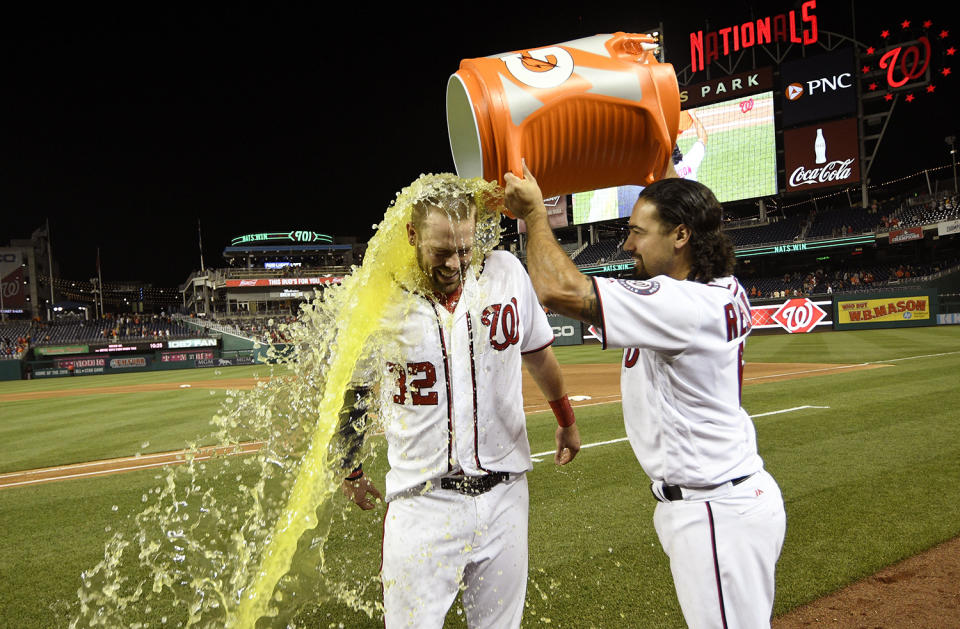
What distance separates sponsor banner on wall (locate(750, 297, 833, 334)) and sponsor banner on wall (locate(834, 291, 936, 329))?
2.01ft

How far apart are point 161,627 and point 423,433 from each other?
2.36 metres

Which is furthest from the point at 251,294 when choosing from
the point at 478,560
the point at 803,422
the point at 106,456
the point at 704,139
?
the point at 478,560

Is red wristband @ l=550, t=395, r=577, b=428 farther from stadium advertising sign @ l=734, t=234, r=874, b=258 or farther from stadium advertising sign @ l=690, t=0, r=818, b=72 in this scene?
stadium advertising sign @ l=690, t=0, r=818, b=72

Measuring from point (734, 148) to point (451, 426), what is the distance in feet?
128

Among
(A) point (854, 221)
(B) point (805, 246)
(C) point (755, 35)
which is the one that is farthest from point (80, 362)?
(A) point (854, 221)

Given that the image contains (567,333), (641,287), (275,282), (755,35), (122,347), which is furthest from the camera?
(275,282)

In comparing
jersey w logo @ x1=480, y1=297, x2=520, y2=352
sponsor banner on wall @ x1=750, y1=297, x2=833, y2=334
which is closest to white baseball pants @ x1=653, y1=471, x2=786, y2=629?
jersey w logo @ x1=480, y1=297, x2=520, y2=352

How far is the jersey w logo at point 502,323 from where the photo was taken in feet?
6.68

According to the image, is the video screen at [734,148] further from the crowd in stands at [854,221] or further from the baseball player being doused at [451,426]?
the baseball player being doused at [451,426]

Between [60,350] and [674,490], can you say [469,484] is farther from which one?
[60,350]

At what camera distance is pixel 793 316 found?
26344 mm

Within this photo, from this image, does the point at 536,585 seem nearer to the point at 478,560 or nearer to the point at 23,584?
the point at 478,560

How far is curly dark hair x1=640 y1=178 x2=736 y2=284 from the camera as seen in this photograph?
184cm

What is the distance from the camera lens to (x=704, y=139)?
121 ft
